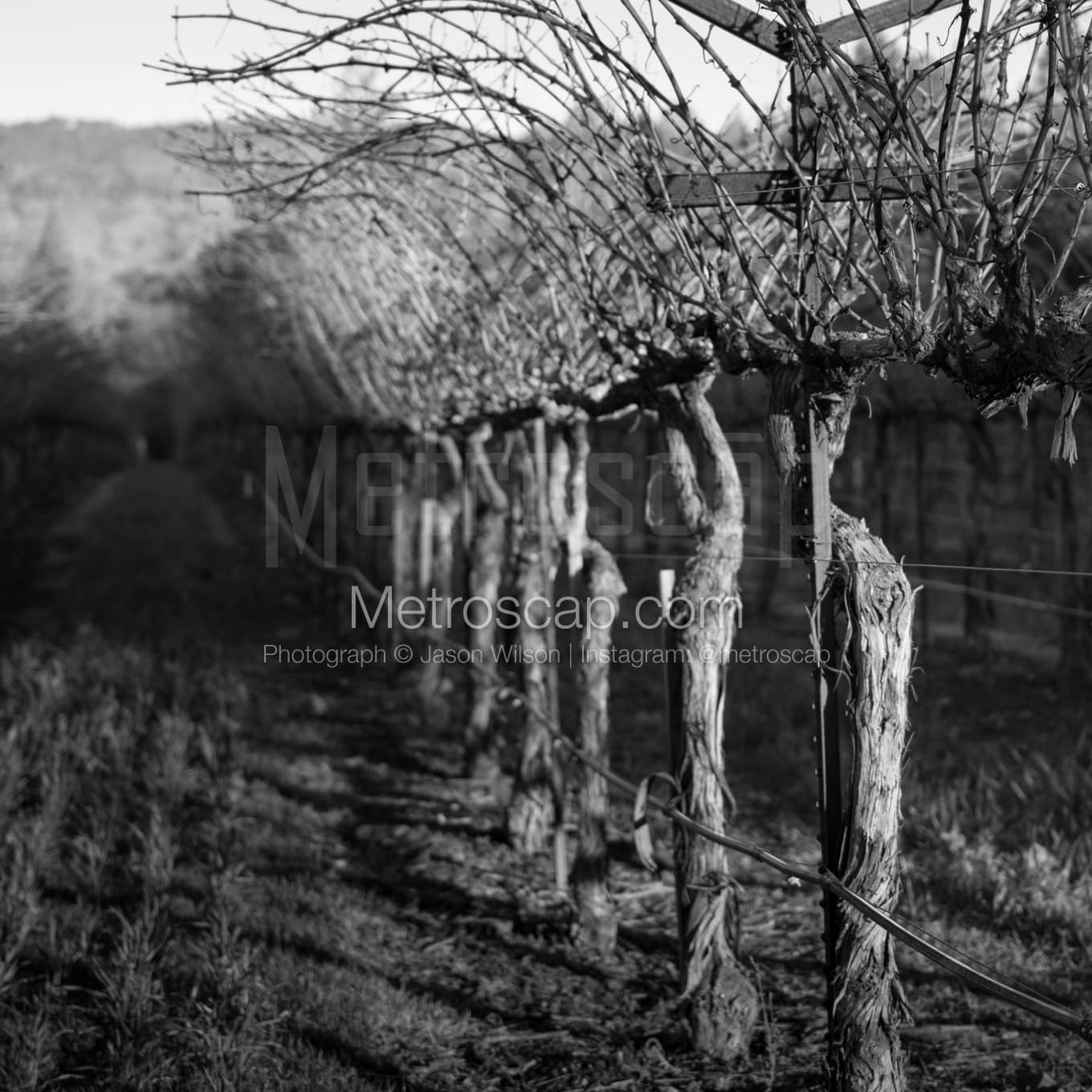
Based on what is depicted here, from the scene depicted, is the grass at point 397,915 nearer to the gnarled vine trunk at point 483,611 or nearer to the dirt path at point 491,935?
the dirt path at point 491,935

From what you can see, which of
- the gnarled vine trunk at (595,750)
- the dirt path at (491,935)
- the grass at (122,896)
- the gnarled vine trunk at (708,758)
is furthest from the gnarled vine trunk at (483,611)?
the gnarled vine trunk at (708,758)

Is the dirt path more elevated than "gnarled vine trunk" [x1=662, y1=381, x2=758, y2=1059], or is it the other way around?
"gnarled vine trunk" [x1=662, y1=381, x2=758, y2=1059]

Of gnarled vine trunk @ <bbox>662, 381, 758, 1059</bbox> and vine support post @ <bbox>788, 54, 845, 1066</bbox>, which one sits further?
gnarled vine trunk @ <bbox>662, 381, 758, 1059</bbox>

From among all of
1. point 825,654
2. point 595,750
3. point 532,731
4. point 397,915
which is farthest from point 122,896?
point 825,654

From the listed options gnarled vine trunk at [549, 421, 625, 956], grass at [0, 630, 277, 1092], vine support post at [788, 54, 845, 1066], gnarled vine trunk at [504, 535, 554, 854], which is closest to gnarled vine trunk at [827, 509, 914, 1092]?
vine support post at [788, 54, 845, 1066]

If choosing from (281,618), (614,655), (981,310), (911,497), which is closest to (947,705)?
(614,655)

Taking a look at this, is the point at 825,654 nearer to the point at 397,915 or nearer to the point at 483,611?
the point at 397,915

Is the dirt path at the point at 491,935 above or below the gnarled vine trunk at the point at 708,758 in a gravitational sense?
below

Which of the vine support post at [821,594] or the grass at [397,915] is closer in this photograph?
the vine support post at [821,594]

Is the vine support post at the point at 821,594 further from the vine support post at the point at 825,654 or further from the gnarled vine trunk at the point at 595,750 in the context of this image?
the gnarled vine trunk at the point at 595,750

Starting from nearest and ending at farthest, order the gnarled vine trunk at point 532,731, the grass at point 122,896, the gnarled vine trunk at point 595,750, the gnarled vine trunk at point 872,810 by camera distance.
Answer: the gnarled vine trunk at point 872,810 < the grass at point 122,896 < the gnarled vine trunk at point 595,750 < the gnarled vine trunk at point 532,731

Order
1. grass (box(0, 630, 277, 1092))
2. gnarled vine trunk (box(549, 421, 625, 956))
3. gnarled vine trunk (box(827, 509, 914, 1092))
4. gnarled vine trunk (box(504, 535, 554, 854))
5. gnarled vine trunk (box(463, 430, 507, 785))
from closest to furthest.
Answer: gnarled vine trunk (box(827, 509, 914, 1092)), grass (box(0, 630, 277, 1092)), gnarled vine trunk (box(549, 421, 625, 956)), gnarled vine trunk (box(504, 535, 554, 854)), gnarled vine trunk (box(463, 430, 507, 785))

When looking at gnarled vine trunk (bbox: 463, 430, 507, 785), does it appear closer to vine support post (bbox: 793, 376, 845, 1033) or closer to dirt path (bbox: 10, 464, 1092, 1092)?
dirt path (bbox: 10, 464, 1092, 1092)

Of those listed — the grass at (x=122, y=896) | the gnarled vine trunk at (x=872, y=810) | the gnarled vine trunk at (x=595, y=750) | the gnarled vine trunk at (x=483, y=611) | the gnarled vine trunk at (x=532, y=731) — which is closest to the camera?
the gnarled vine trunk at (x=872, y=810)
